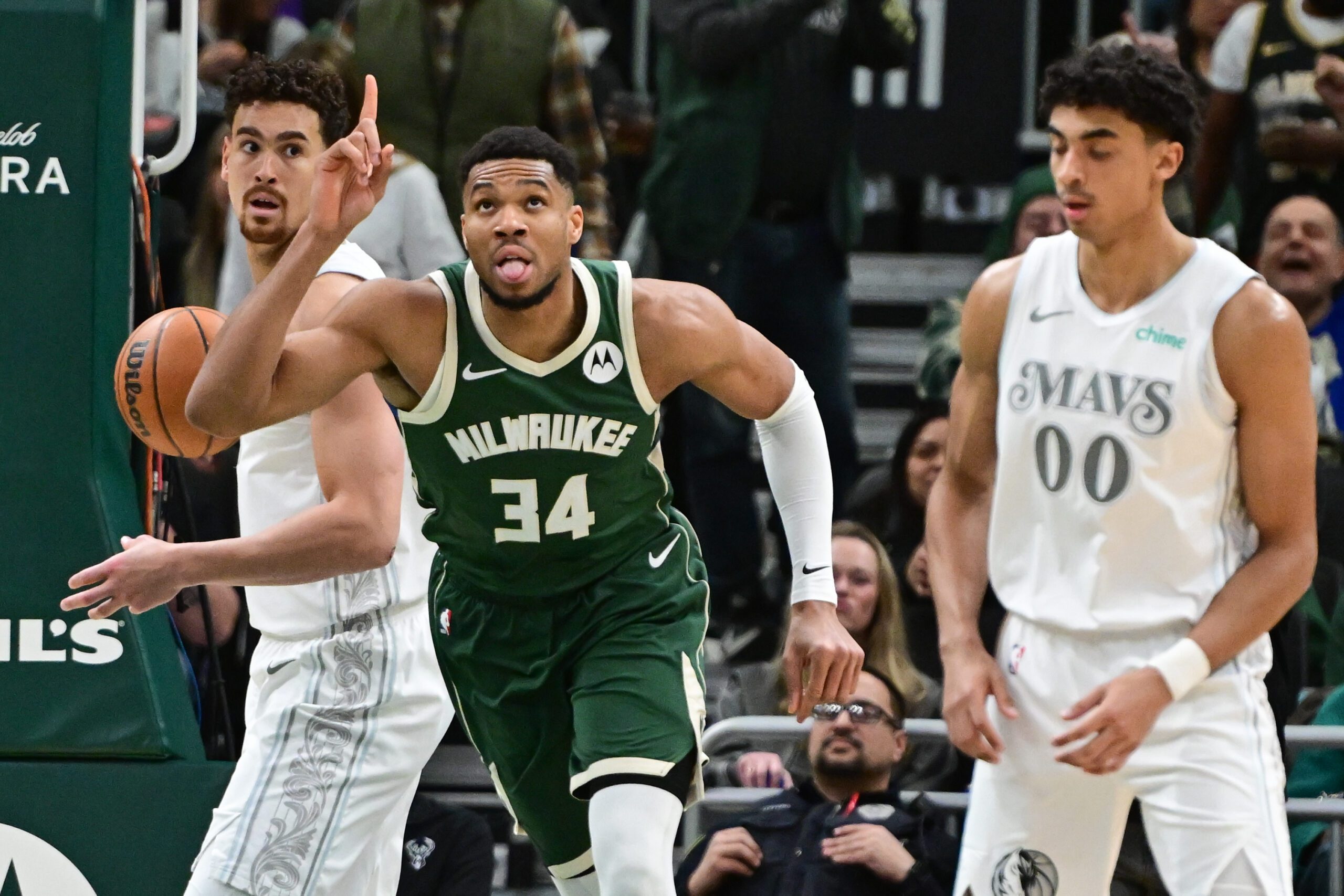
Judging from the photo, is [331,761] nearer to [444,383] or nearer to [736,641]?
[444,383]

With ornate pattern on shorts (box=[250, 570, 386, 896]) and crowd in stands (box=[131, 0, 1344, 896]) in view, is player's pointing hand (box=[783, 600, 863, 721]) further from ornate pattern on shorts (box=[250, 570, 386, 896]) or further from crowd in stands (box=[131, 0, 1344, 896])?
crowd in stands (box=[131, 0, 1344, 896])

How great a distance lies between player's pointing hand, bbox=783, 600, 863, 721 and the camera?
4.14 metres

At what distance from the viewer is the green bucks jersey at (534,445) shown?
13.3 ft

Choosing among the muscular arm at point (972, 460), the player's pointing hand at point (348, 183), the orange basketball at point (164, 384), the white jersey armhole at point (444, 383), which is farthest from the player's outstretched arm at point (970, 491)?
the orange basketball at point (164, 384)

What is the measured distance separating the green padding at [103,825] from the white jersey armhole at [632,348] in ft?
4.65

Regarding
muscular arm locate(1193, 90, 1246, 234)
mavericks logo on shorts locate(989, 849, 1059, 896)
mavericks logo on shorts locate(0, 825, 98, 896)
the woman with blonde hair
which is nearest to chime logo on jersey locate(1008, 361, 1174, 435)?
mavericks logo on shorts locate(989, 849, 1059, 896)

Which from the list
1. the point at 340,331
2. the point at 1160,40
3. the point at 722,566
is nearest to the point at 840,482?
the point at 722,566

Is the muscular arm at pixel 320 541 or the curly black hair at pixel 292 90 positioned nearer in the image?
the muscular arm at pixel 320 541

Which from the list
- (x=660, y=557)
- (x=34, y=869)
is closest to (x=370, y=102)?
(x=660, y=557)

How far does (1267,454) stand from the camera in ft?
Result: 13.1

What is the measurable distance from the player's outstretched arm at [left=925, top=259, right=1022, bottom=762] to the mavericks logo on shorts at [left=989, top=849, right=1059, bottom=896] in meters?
0.34

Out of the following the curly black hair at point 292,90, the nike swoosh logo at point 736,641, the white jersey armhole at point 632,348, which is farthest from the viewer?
the nike swoosh logo at point 736,641

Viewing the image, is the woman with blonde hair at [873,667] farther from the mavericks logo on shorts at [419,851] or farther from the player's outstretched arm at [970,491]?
the player's outstretched arm at [970,491]

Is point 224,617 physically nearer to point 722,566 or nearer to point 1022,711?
point 722,566
